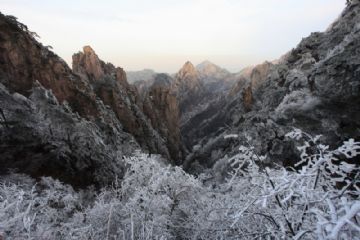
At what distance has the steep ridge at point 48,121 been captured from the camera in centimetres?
2898

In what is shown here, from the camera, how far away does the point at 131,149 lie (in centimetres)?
5012

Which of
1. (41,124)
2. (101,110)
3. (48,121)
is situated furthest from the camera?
(101,110)

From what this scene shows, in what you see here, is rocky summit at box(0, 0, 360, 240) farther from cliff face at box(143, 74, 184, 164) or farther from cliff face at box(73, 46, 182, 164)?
cliff face at box(143, 74, 184, 164)

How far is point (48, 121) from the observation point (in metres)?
32.6

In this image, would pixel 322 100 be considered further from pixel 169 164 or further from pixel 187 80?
pixel 187 80

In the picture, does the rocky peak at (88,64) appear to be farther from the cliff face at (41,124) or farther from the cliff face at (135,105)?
the cliff face at (41,124)

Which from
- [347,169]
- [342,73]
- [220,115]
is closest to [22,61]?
[342,73]

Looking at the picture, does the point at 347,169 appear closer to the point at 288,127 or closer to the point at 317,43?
the point at 288,127

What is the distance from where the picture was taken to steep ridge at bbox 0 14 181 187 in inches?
1141

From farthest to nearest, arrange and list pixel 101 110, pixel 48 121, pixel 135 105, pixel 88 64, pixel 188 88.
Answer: pixel 188 88, pixel 88 64, pixel 135 105, pixel 101 110, pixel 48 121

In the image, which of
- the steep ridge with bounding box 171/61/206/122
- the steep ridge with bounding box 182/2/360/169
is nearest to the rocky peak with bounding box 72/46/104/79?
the steep ridge with bounding box 182/2/360/169

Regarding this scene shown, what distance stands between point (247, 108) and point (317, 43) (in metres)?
28.6

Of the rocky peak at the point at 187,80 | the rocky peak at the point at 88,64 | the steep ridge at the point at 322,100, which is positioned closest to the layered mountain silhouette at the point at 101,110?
the steep ridge at the point at 322,100

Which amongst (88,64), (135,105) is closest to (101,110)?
(135,105)
